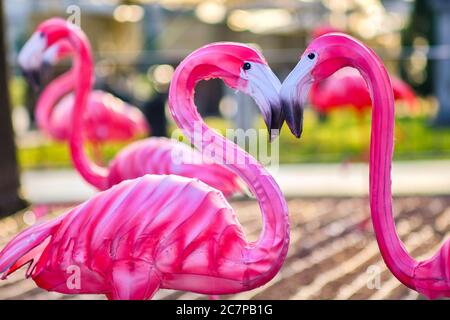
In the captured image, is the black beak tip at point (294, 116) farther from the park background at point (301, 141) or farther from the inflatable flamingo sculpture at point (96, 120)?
the inflatable flamingo sculpture at point (96, 120)

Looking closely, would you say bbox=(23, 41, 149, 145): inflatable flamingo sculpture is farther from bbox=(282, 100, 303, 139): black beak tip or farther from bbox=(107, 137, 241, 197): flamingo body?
bbox=(282, 100, 303, 139): black beak tip

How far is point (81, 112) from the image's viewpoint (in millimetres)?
4660

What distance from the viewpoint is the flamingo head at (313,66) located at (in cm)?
262

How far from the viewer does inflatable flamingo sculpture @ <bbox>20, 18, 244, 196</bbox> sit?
4.06 m

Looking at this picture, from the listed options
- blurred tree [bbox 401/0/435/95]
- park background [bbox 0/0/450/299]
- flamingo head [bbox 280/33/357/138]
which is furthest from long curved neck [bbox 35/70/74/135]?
blurred tree [bbox 401/0/435/95]

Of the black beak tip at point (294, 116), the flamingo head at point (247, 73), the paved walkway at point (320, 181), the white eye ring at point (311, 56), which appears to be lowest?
the paved walkway at point (320, 181)

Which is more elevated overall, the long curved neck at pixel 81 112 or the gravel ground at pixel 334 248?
the long curved neck at pixel 81 112

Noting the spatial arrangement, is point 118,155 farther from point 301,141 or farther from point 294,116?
point 301,141

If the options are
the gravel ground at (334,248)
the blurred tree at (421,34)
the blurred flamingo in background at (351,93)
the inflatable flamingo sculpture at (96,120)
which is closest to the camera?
the gravel ground at (334,248)

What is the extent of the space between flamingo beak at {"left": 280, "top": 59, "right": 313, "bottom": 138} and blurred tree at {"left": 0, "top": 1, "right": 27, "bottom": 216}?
539 cm

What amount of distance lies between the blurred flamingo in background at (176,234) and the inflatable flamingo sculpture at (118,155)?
1.03 metres

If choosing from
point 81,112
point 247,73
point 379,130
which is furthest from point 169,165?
point 379,130

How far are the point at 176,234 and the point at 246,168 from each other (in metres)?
0.36

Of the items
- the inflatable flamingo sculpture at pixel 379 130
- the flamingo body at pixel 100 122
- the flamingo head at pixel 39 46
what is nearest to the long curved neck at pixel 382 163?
the inflatable flamingo sculpture at pixel 379 130
